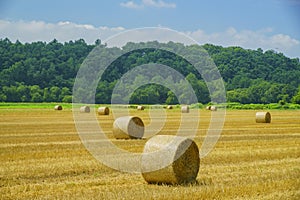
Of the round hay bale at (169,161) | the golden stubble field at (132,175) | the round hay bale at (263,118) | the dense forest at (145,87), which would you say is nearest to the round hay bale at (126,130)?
the golden stubble field at (132,175)

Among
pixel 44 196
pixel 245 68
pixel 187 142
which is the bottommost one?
pixel 44 196

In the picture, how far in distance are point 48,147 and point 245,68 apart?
89.0 metres

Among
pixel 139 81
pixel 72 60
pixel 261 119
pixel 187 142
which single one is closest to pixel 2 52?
pixel 72 60

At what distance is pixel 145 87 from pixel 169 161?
2073 inches

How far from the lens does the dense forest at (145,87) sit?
6786cm

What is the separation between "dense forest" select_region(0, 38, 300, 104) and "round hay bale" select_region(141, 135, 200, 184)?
4761 centimetres

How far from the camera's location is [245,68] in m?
103

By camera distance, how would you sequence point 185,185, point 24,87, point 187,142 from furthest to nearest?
point 24,87, point 187,142, point 185,185

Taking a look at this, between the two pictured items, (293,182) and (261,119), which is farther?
(261,119)

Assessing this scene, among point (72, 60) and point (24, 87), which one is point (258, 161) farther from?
point (72, 60)

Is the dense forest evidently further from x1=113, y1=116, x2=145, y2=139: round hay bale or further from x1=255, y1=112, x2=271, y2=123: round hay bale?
x1=113, y1=116, x2=145, y2=139: round hay bale

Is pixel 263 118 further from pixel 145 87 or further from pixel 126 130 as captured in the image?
pixel 145 87

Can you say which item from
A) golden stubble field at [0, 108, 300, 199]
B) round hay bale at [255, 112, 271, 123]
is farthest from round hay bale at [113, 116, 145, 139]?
round hay bale at [255, 112, 271, 123]

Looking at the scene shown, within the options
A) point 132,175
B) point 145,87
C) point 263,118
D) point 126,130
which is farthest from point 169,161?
point 145,87
